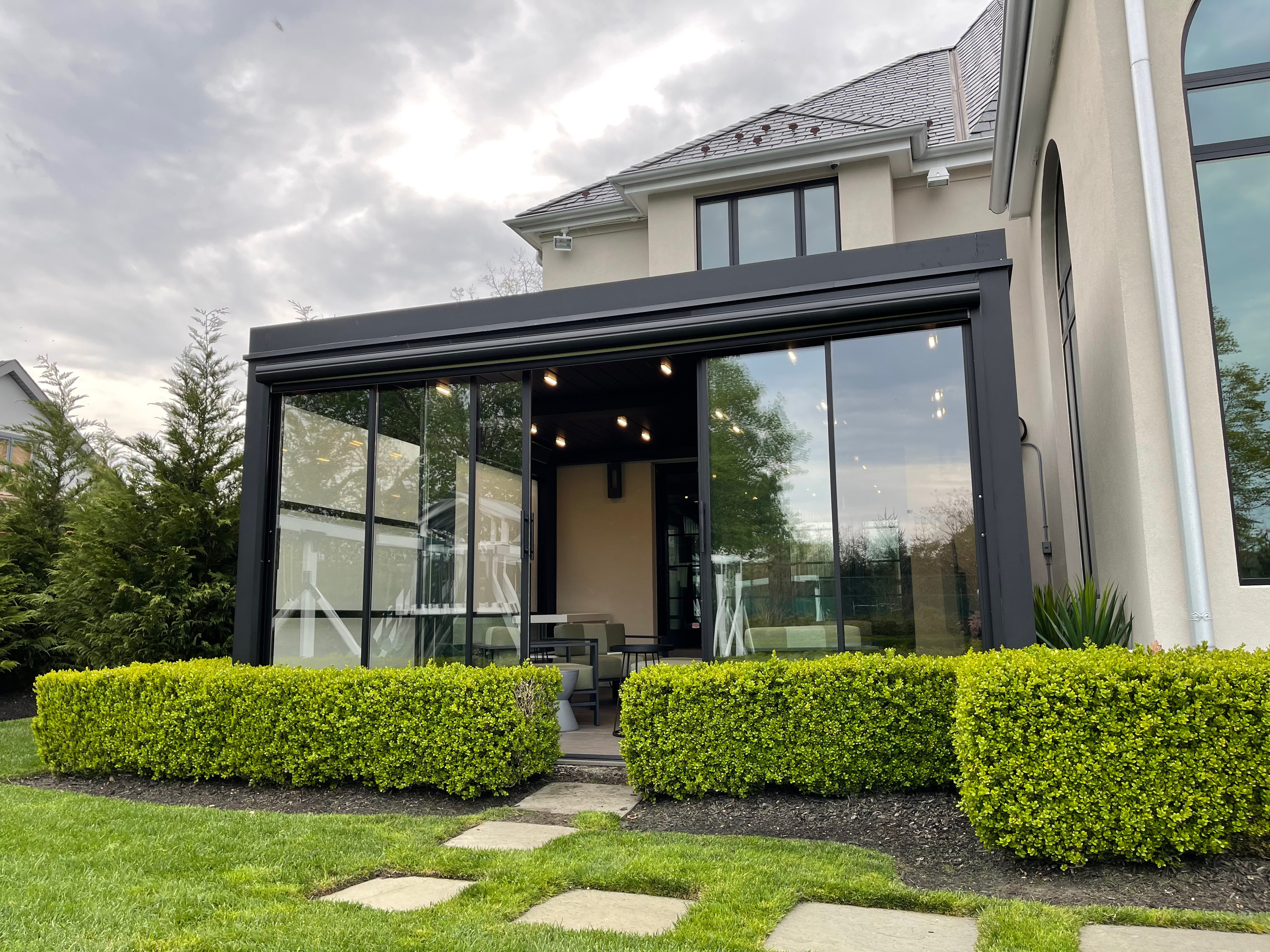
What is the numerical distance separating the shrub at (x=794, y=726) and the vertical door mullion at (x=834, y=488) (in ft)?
1.79

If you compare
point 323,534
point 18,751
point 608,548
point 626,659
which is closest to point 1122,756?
point 626,659

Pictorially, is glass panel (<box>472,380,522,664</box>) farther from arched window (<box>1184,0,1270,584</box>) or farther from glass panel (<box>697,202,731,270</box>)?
arched window (<box>1184,0,1270,584</box>)

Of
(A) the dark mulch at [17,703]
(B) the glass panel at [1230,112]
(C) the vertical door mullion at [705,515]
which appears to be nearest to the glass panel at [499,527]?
(C) the vertical door mullion at [705,515]

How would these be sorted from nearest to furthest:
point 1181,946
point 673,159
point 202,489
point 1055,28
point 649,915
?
point 1181,946, point 649,915, point 1055,28, point 202,489, point 673,159

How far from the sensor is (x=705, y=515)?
5812 mm

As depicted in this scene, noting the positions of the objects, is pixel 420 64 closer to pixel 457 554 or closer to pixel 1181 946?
pixel 457 554

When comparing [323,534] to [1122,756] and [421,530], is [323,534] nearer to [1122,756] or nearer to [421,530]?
[421,530]

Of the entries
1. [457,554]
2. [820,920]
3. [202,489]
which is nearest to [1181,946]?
[820,920]

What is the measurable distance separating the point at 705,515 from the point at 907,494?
1.36 m

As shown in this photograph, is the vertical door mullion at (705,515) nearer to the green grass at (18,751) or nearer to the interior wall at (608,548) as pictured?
the green grass at (18,751)

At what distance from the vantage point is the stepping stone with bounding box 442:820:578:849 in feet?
13.2

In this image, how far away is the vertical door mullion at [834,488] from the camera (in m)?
5.39

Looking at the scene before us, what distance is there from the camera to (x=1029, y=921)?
2.73m

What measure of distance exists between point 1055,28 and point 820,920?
641cm
